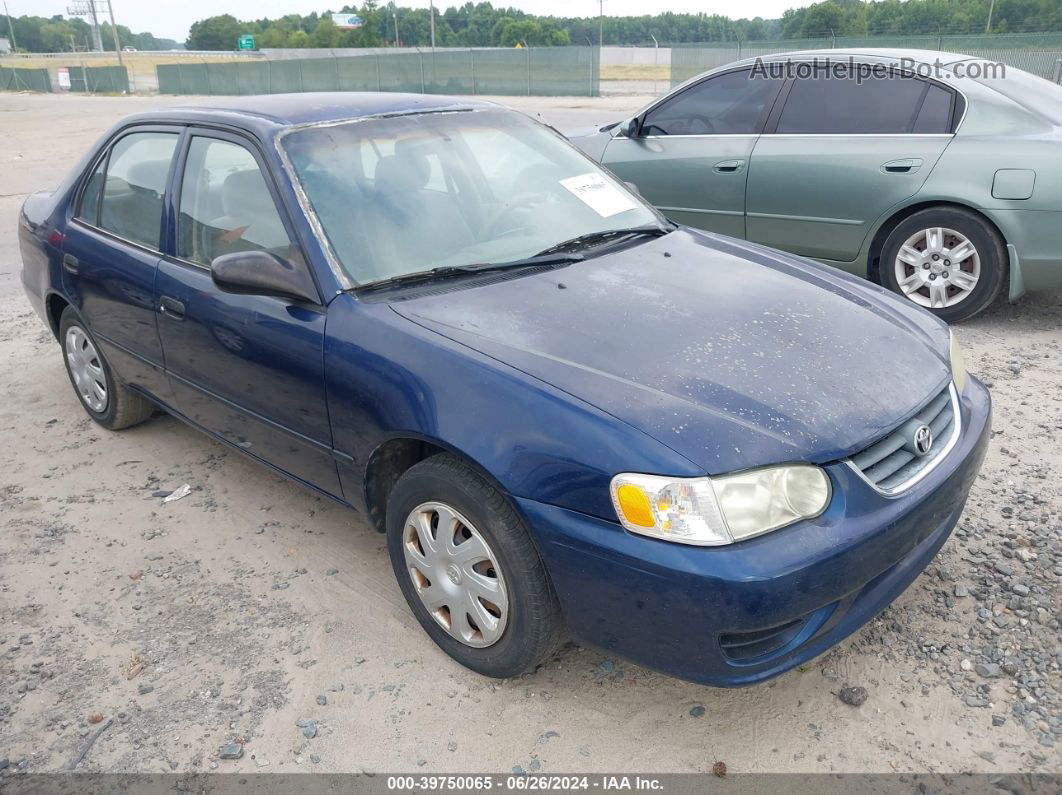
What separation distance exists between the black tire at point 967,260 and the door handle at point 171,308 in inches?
160

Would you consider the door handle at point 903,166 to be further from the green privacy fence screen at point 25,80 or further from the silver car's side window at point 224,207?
the green privacy fence screen at point 25,80

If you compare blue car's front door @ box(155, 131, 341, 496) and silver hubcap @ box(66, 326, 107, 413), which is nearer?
blue car's front door @ box(155, 131, 341, 496)

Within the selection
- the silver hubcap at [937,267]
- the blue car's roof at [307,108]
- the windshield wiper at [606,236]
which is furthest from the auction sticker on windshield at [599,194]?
the silver hubcap at [937,267]

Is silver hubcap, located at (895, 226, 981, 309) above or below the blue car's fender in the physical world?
below

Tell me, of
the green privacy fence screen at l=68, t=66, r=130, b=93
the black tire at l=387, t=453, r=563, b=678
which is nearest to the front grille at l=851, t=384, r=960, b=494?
the black tire at l=387, t=453, r=563, b=678

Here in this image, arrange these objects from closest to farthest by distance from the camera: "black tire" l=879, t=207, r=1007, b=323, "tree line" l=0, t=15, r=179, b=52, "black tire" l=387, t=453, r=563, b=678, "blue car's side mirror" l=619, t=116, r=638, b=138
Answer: "black tire" l=387, t=453, r=563, b=678
"black tire" l=879, t=207, r=1007, b=323
"blue car's side mirror" l=619, t=116, r=638, b=138
"tree line" l=0, t=15, r=179, b=52

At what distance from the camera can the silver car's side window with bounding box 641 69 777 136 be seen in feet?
19.5

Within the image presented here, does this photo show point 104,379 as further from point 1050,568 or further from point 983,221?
point 983,221

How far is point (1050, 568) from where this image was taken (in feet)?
9.95

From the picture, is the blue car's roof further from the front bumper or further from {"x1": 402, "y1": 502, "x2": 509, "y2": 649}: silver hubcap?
the front bumper

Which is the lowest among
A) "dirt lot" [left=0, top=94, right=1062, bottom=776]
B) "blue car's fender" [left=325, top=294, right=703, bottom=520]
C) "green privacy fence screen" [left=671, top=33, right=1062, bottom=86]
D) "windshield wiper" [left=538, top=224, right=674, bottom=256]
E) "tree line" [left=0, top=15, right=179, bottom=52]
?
"dirt lot" [left=0, top=94, right=1062, bottom=776]

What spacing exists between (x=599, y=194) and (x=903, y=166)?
2665 millimetres

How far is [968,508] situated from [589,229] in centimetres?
187

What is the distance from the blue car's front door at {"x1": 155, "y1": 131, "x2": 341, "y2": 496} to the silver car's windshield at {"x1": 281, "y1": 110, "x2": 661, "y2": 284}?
0.66 ft
